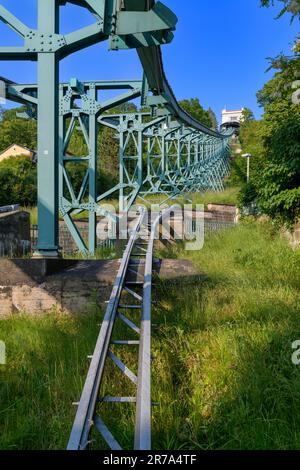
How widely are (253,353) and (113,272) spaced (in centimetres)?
242

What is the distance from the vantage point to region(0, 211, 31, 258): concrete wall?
33.7 ft

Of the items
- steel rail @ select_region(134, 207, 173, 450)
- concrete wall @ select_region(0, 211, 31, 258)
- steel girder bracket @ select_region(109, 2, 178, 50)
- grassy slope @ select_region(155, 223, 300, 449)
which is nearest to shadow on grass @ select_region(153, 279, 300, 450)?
grassy slope @ select_region(155, 223, 300, 449)

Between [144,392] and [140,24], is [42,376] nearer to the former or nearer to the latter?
[144,392]

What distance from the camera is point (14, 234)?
433 inches

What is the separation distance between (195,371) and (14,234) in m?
8.43

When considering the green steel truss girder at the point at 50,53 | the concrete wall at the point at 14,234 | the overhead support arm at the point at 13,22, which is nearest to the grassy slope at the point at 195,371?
the green steel truss girder at the point at 50,53

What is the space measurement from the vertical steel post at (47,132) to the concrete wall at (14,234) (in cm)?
454

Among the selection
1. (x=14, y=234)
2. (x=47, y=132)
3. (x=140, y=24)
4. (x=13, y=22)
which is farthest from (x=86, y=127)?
(x=140, y=24)

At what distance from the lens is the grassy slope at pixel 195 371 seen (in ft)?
9.17

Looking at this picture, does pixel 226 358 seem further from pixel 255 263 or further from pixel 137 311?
pixel 255 263

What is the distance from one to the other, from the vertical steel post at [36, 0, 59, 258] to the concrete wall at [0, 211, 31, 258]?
4544 mm

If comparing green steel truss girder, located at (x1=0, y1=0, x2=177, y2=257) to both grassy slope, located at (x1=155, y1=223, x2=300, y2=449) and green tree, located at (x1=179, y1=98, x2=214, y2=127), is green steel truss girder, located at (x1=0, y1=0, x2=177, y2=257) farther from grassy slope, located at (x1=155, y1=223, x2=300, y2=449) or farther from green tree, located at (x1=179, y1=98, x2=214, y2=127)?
green tree, located at (x1=179, y1=98, x2=214, y2=127)

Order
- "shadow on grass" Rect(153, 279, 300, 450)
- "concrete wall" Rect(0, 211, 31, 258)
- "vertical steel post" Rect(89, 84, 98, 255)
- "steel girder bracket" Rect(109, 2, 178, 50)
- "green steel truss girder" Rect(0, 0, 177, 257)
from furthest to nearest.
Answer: "vertical steel post" Rect(89, 84, 98, 255), "concrete wall" Rect(0, 211, 31, 258), "green steel truss girder" Rect(0, 0, 177, 257), "steel girder bracket" Rect(109, 2, 178, 50), "shadow on grass" Rect(153, 279, 300, 450)
